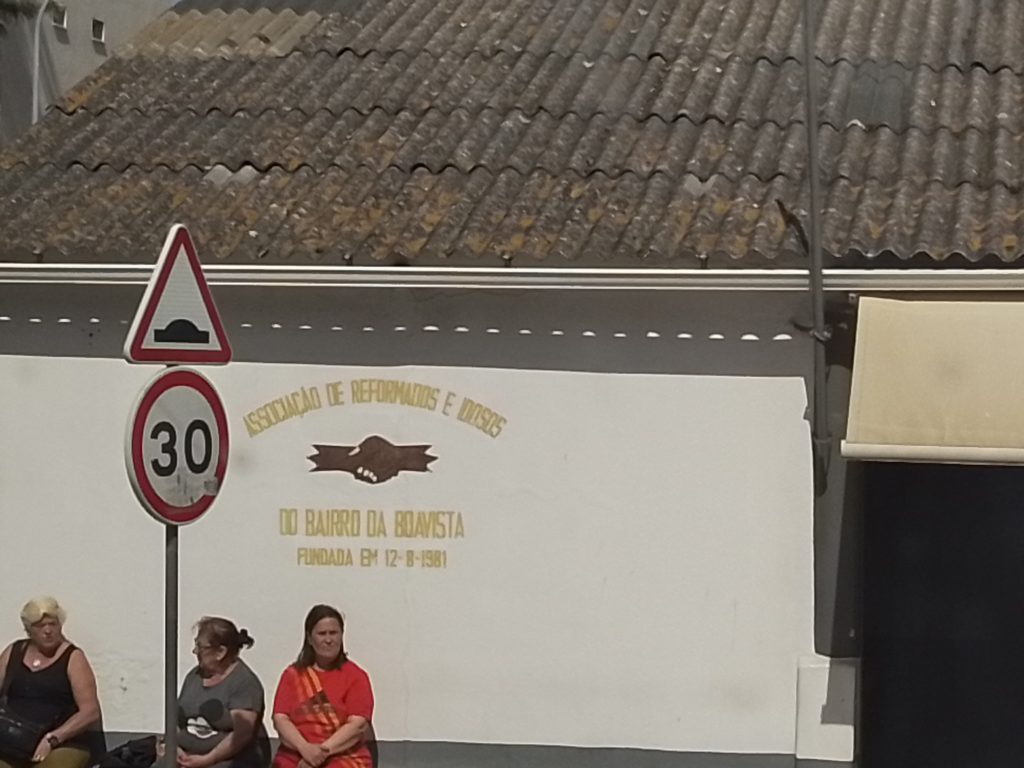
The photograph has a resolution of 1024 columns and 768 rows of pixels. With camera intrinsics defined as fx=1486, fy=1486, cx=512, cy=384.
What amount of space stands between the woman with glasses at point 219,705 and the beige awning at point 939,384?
11.2 ft

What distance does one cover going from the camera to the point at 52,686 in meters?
8.10

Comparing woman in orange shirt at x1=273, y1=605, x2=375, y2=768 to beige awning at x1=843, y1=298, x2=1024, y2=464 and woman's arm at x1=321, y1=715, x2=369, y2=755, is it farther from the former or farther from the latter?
beige awning at x1=843, y1=298, x2=1024, y2=464

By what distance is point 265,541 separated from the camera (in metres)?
8.42

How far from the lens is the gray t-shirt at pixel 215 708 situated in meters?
7.86

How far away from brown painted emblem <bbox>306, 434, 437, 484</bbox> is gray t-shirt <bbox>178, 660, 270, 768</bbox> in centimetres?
121

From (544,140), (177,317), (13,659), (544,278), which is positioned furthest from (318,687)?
(544,140)

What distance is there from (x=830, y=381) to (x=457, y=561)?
7.41 ft

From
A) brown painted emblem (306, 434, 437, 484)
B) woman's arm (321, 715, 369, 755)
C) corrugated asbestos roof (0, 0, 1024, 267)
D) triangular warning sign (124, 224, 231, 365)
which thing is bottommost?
woman's arm (321, 715, 369, 755)

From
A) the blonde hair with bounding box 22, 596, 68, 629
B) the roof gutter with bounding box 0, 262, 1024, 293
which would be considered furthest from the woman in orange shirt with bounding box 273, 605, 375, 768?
the roof gutter with bounding box 0, 262, 1024, 293

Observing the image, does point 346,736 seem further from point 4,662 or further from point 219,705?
point 4,662

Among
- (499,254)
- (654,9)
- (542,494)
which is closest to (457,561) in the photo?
(542,494)

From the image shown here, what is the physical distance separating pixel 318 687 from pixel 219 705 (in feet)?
1.73

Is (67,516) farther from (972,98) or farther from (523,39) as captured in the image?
(972,98)

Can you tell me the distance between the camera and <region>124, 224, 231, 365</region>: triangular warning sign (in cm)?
576
